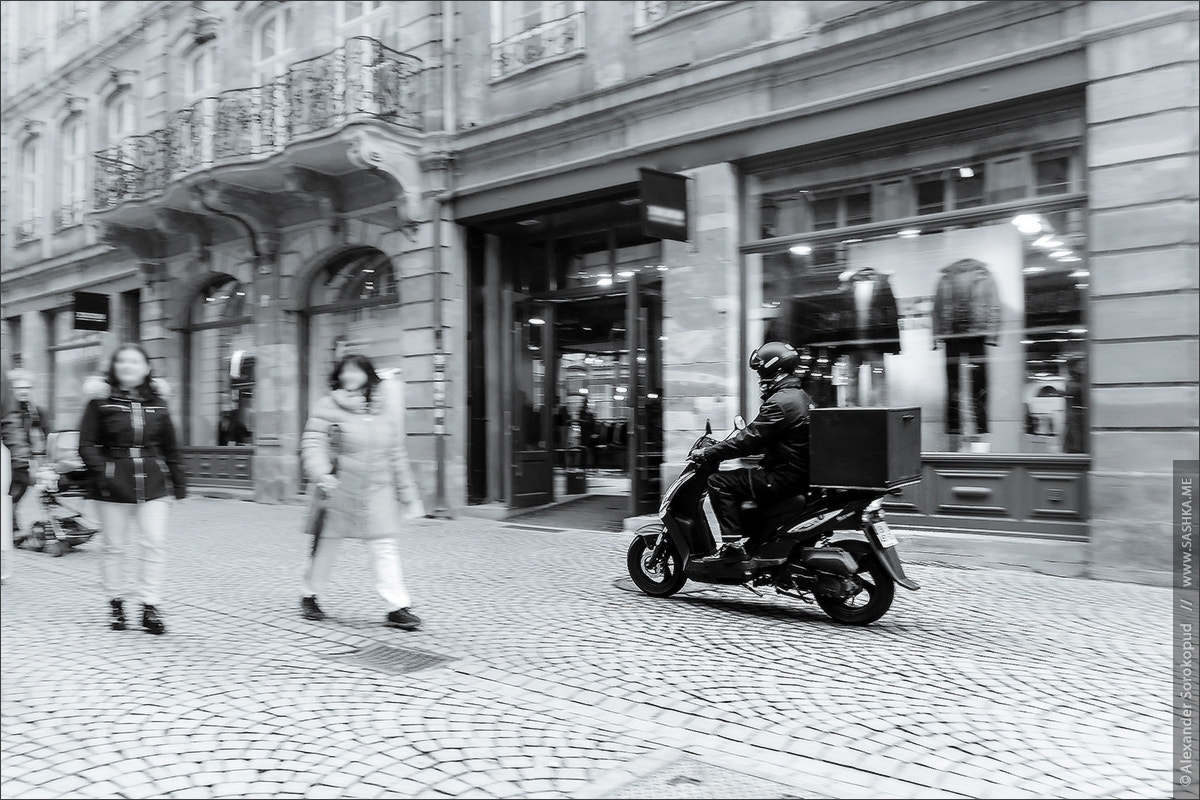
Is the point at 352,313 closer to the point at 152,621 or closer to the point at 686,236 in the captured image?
the point at 686,236

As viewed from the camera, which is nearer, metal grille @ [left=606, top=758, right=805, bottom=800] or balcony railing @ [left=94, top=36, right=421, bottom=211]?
metal grille @ [left=606, top=758, right=805, bottom=800]

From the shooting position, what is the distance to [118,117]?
17.6m

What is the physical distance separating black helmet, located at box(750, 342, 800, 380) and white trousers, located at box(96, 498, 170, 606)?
12.4ft

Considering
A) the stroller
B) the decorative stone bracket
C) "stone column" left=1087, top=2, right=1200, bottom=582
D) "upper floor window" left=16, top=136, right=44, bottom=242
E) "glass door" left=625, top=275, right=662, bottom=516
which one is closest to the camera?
"stone column" left=1087, top=2, right=1200, bottom=582

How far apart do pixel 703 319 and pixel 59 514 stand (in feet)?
22.2

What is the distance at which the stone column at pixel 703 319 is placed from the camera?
9359 mm

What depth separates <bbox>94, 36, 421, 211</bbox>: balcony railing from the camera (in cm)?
1177

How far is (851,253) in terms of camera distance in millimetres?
8820

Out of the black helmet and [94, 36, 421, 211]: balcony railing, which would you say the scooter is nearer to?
the black helmet

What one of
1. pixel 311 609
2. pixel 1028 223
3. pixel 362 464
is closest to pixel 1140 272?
pixel 1028 223

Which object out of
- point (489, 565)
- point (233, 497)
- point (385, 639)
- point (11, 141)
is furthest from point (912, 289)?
point (11, 141)

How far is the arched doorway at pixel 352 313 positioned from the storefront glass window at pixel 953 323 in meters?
5.68

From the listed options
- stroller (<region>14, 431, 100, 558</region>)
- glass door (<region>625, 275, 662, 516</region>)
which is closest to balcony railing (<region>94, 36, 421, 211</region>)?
glass door (<region>625, 275, 662, 516</region>)

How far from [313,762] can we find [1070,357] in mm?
6801
